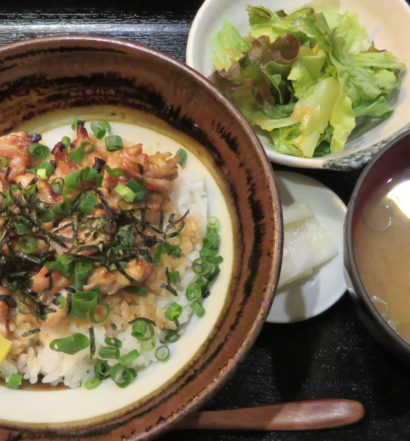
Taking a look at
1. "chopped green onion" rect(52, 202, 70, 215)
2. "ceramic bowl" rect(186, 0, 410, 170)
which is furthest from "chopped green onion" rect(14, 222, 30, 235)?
"ceramic bowl" rect(186, 0, 410, 170)

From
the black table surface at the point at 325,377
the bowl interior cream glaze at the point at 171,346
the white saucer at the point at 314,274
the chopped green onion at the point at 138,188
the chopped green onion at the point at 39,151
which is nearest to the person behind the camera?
the bowl interior cream glaze at the point at 171,346

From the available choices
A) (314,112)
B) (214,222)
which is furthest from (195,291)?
(314,112)

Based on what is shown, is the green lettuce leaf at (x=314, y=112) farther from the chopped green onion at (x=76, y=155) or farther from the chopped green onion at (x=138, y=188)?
the chopped green onion at (x=76, y=155)

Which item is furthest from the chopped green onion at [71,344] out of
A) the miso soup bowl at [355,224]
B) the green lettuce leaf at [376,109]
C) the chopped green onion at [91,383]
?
the green lettuce leaf at [376,109]

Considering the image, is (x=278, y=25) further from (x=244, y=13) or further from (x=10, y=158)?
(x=10, y=158)

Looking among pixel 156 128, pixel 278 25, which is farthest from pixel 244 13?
pixel 156 128

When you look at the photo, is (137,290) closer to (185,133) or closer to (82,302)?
(82,302)
